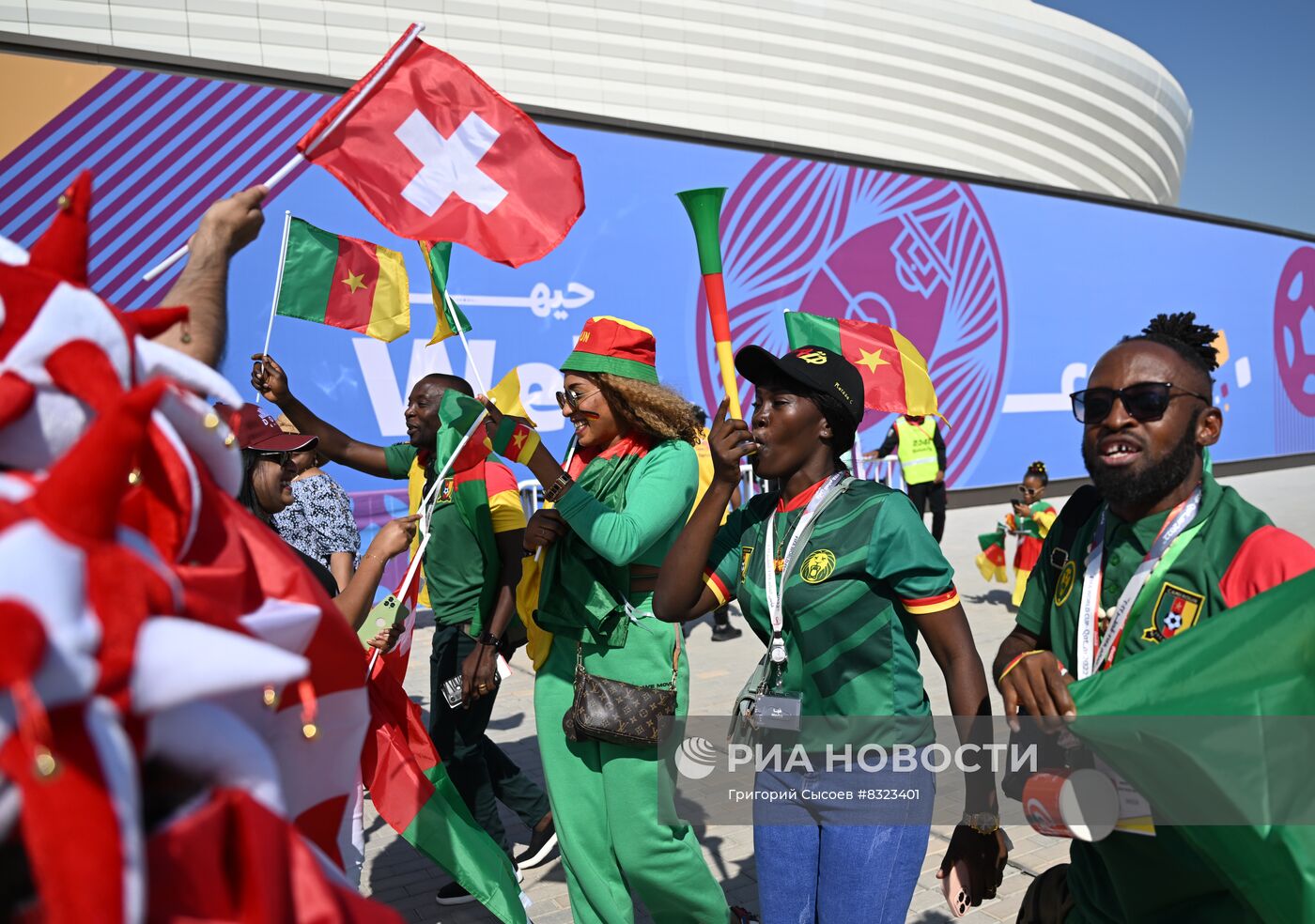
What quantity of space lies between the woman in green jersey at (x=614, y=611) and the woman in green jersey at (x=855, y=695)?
606mm

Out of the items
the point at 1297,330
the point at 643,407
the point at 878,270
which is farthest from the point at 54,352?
the point at 1297,330

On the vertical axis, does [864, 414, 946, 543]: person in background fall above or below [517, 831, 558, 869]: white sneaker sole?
above

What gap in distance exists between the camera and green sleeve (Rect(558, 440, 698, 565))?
3434mm

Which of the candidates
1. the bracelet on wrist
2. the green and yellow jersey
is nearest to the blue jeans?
the bracelet on wrist

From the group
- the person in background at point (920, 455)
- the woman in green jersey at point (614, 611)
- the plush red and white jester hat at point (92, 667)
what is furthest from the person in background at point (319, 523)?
the person in background at point (920, 455)

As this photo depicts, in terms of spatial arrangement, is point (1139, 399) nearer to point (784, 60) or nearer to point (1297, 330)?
point (1297, 330)

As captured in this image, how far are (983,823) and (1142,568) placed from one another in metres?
0.84

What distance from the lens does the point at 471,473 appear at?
4.40 metres

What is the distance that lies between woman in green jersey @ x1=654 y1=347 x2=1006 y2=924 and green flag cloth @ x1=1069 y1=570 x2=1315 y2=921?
0.66 metres

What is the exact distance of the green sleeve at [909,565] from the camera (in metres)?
2.79

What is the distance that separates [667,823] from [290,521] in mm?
2800

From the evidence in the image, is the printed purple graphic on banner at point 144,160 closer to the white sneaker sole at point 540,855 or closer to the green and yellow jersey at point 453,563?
the green and yellow jersey at point 453,563

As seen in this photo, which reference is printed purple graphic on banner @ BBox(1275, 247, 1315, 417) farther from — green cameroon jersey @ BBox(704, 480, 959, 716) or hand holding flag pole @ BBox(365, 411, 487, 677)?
green cameroon jersey @ BBox(704, 480, 959, 716)

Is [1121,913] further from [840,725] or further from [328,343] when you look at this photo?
Result: [328,343]
